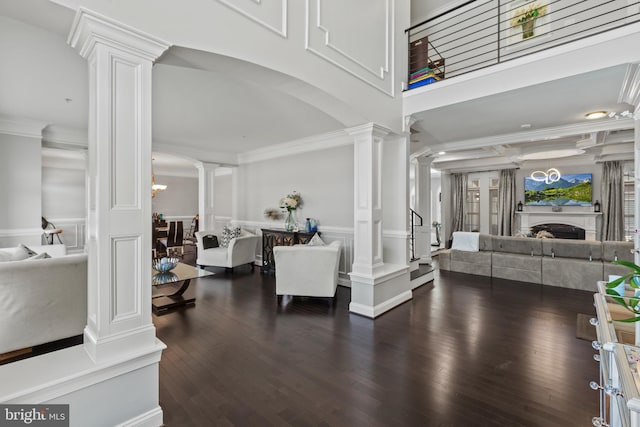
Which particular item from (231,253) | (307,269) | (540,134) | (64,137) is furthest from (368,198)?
(64,137)

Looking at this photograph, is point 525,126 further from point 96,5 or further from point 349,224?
point 96,5

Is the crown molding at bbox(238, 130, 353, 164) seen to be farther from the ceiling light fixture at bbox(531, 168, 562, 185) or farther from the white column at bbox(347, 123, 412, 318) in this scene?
the ceiling light fixture at bbox(531, 168, 562, 185)

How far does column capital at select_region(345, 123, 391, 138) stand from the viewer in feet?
12.2

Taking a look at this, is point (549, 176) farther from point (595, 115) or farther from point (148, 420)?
point (148, 420)

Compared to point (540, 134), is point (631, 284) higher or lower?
lower

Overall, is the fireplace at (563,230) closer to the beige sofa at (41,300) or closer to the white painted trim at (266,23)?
the white painted trim at (266,23)

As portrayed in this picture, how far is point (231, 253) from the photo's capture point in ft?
19.7

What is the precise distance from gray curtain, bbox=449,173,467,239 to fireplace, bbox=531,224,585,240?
2026 millimetres

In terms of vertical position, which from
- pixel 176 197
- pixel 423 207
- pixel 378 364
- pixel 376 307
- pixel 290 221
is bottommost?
pixel 378 364

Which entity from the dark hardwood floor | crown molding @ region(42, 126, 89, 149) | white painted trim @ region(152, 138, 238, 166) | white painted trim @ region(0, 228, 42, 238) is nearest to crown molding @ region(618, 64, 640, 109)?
the dark hardwood floor

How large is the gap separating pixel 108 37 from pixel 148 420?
2266mm

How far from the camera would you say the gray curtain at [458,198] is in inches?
393

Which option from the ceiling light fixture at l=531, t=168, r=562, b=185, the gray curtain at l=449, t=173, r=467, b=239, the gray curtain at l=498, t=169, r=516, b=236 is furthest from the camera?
the gray curtain at l=449, t=173, r=467, b=239

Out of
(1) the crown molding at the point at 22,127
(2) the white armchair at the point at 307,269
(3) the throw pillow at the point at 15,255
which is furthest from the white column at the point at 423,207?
(1) the crown molding at the point at 22,127
